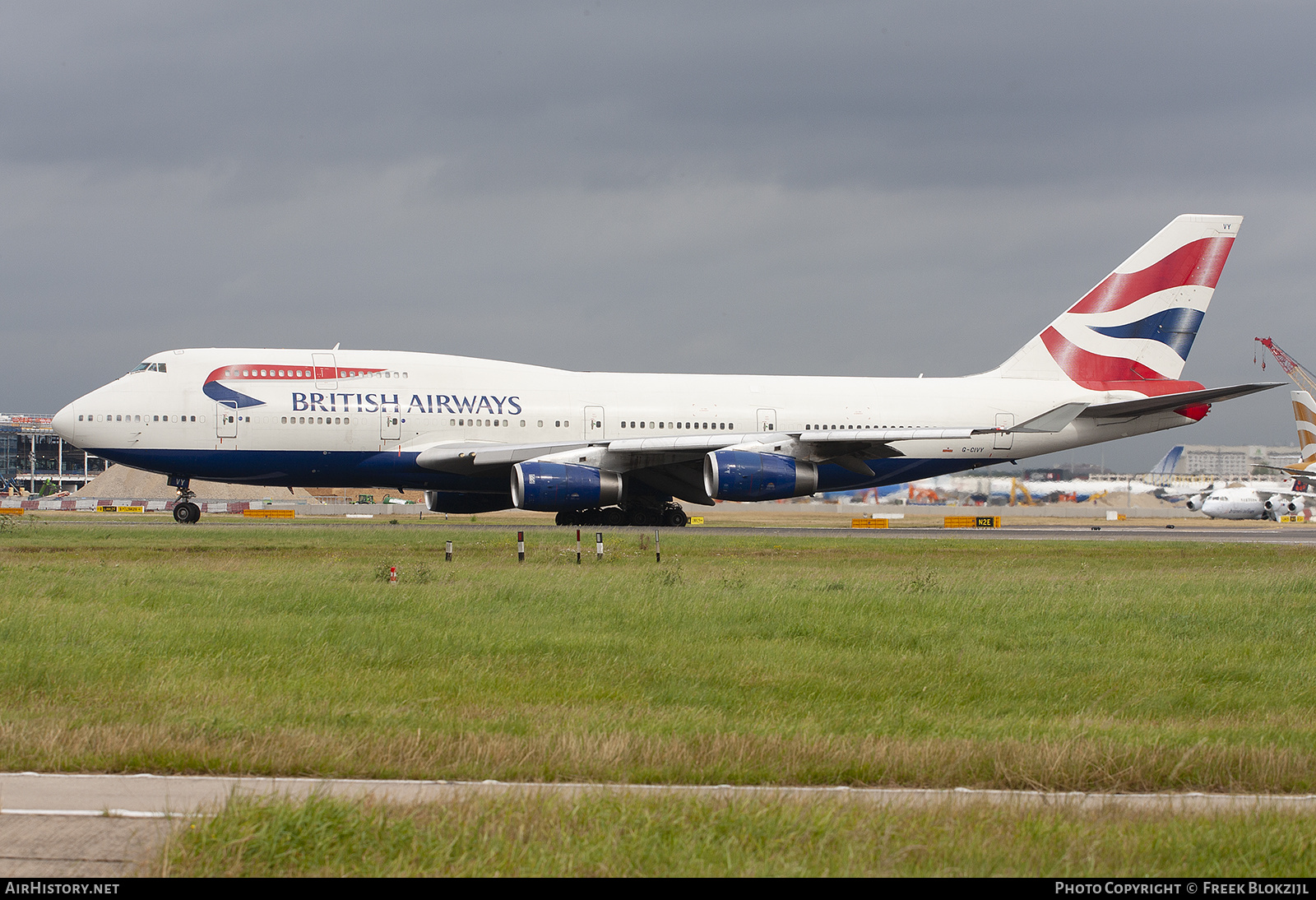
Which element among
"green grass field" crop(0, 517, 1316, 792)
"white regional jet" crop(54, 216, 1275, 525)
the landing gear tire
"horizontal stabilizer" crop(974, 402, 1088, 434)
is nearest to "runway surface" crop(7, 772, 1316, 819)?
"green grass field" crop(0, 517, 1316, 792)

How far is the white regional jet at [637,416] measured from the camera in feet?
106

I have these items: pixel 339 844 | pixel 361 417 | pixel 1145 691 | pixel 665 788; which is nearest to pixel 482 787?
pixel 665 788

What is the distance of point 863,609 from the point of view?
48.6ft

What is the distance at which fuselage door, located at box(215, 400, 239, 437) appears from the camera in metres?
32.3

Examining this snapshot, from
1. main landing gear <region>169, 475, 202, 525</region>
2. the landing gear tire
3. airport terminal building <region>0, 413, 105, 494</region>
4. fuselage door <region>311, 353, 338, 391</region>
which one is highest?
airport terminal building <region>0, 413, 105, 494</region>

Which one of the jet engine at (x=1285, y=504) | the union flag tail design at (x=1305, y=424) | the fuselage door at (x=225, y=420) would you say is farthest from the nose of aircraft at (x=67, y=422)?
the jet engine at (x=1285, y=504)

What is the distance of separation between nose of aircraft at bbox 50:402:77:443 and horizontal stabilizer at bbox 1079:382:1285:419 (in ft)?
98.7

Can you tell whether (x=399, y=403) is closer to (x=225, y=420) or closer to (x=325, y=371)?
(x=325, y=371)

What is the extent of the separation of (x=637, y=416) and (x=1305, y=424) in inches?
1849

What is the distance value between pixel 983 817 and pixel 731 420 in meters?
29.9

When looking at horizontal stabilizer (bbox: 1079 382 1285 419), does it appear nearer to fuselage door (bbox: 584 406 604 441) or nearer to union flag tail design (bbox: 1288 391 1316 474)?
fuselage door (bbox: 584 406 604 441)

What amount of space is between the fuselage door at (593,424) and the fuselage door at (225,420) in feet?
33.2
